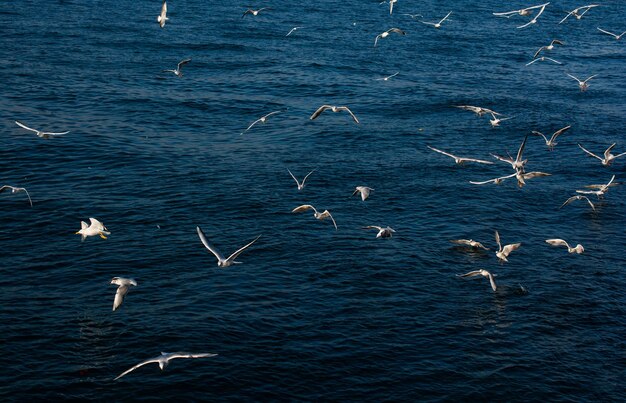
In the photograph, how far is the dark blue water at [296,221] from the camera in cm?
4072

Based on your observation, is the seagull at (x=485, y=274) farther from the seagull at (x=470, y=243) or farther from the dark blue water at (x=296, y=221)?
the seagull at (x=470, y=243)

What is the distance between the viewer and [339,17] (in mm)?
116688

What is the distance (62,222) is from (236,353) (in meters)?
19.6

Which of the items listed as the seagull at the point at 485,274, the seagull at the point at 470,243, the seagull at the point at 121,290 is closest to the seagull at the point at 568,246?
the seagull at the point at 470,243

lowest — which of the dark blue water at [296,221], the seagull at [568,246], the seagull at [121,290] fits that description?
the dark blue water at [296,221]

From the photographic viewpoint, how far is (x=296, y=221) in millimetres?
56562

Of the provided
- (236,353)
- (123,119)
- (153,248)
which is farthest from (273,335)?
(123,119)

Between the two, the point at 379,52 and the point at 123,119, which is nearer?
the point at 123,119

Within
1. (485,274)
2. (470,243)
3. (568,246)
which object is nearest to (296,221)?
(470,243)

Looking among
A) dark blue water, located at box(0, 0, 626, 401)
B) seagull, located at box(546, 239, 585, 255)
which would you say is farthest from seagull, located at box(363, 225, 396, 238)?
seagull, located at box(546, 239, 585, 255)

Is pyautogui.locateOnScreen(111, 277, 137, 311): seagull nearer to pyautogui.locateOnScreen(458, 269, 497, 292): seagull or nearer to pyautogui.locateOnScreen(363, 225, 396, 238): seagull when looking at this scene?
pyautogui.locateOnScreen(363, 225, 396, 238): seagull

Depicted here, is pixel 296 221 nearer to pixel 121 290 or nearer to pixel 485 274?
pixel 485 274

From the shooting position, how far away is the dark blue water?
134 feet

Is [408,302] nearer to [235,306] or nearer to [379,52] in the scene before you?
[235,306]
